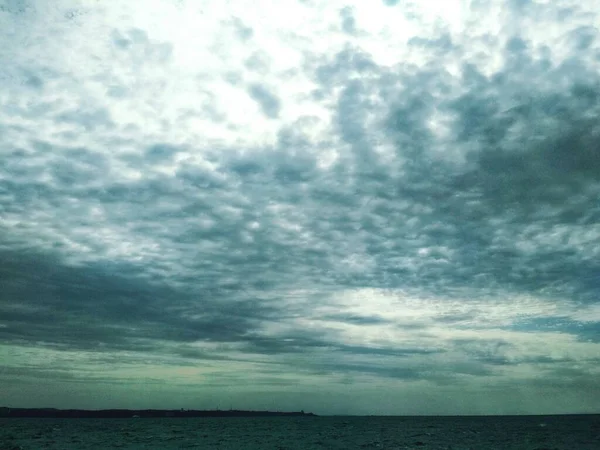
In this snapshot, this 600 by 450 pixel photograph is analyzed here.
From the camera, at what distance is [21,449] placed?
72.4 metres

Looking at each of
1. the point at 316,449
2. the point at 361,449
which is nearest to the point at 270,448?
the point at 316,449

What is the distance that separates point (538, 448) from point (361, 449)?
92.3 feet

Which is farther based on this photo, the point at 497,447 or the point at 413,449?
the point at 497,447

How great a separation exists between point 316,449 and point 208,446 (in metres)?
19.1

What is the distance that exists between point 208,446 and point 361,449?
26.2 meters

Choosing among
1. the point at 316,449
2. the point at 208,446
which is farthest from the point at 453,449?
the point at 208,446

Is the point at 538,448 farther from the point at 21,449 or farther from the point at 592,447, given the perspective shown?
the point at 21,449

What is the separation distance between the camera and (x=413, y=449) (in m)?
74.3

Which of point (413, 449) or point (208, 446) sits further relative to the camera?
point (208, 446)

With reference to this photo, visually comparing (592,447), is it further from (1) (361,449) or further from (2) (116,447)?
(2) (116,447)

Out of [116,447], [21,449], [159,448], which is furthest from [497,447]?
[21,449]

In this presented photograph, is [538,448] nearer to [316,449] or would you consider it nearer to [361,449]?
[361,449]

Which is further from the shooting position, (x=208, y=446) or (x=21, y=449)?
(x=208, y=446)

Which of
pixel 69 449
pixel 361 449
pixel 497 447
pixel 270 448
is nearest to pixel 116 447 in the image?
pixel 69 449
